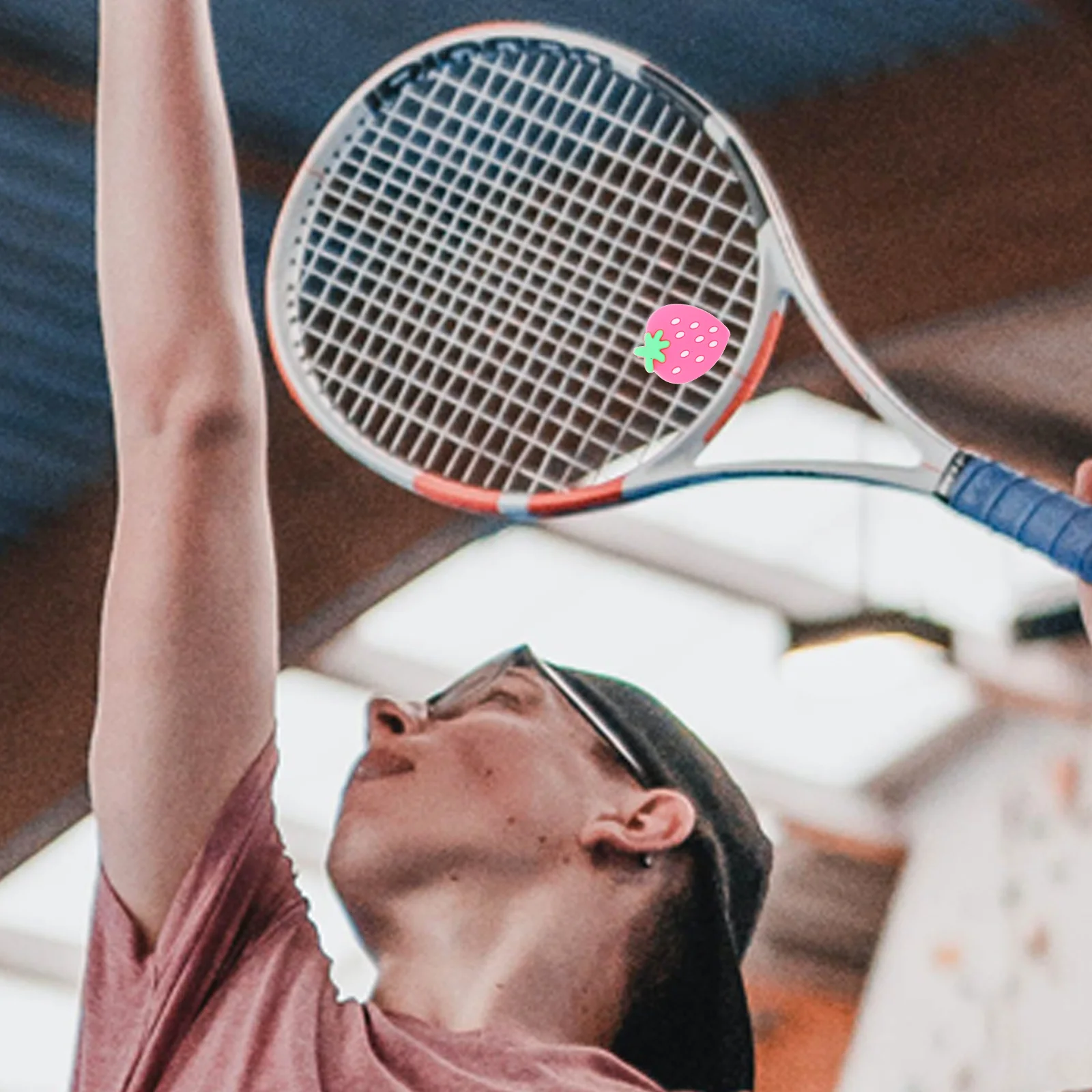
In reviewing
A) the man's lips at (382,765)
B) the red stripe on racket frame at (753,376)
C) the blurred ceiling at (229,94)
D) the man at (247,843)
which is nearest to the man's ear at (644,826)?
the man at (247,843)

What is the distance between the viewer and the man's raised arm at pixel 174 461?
95cm

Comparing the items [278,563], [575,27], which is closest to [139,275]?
[278,563]

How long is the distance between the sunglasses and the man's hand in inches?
11.7

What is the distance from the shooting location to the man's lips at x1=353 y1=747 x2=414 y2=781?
1.06 m

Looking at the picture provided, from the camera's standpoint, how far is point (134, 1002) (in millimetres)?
966

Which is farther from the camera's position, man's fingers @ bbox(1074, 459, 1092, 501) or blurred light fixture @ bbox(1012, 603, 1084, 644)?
blurred light fixture @ bbox(1012, 603, 1084, 644)

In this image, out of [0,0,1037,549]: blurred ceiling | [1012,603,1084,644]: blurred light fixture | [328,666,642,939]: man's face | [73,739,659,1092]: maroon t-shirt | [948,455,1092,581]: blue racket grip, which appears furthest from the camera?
[0,0,1037,549]: blurred ceiling

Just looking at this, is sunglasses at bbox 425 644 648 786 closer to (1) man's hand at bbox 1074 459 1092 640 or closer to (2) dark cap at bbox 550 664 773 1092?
(2) dark cap at bbox 550 664 773 1092

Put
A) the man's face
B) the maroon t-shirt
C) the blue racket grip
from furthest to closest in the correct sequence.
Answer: the man's face → the maroon t-shirt → the blue racket grip

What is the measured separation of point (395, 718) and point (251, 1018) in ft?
0.74

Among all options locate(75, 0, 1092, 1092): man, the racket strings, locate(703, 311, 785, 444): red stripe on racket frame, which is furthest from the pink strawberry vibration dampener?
locate(75, 0, 1092, 1092): man

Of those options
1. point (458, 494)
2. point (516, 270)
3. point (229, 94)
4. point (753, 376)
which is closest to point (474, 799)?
point (458, 494)

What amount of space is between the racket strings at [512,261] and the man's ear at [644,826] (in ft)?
0.60

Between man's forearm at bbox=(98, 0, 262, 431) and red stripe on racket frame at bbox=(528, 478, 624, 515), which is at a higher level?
man's forearm at bbox=(98, 0, 262, 431)
